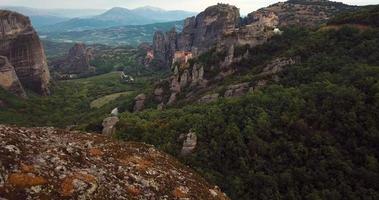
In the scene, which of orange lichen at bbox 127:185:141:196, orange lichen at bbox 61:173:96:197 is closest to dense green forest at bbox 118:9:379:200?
orange lichen at bbox 127:185:141:196

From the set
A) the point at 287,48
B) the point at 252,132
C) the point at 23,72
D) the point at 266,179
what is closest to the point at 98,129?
the point at 252,132

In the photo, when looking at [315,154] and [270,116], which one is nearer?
[315,154]

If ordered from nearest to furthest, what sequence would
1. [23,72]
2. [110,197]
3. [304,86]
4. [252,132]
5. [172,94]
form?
[110,197] < [252,132] < [304,86] < [172,94] < [23,72]

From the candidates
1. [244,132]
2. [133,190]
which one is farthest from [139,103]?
[133,190]

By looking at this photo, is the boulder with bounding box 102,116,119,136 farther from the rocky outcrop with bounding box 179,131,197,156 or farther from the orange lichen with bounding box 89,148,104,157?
the orange lichen with bounding box 89,148,104,157

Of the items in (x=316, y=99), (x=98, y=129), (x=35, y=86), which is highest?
(x=316, y=99)

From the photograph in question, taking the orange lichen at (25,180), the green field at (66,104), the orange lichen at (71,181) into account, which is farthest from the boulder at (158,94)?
the orange lichen at (25,180)

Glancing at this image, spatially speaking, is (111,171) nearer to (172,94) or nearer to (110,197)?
(110,197)
